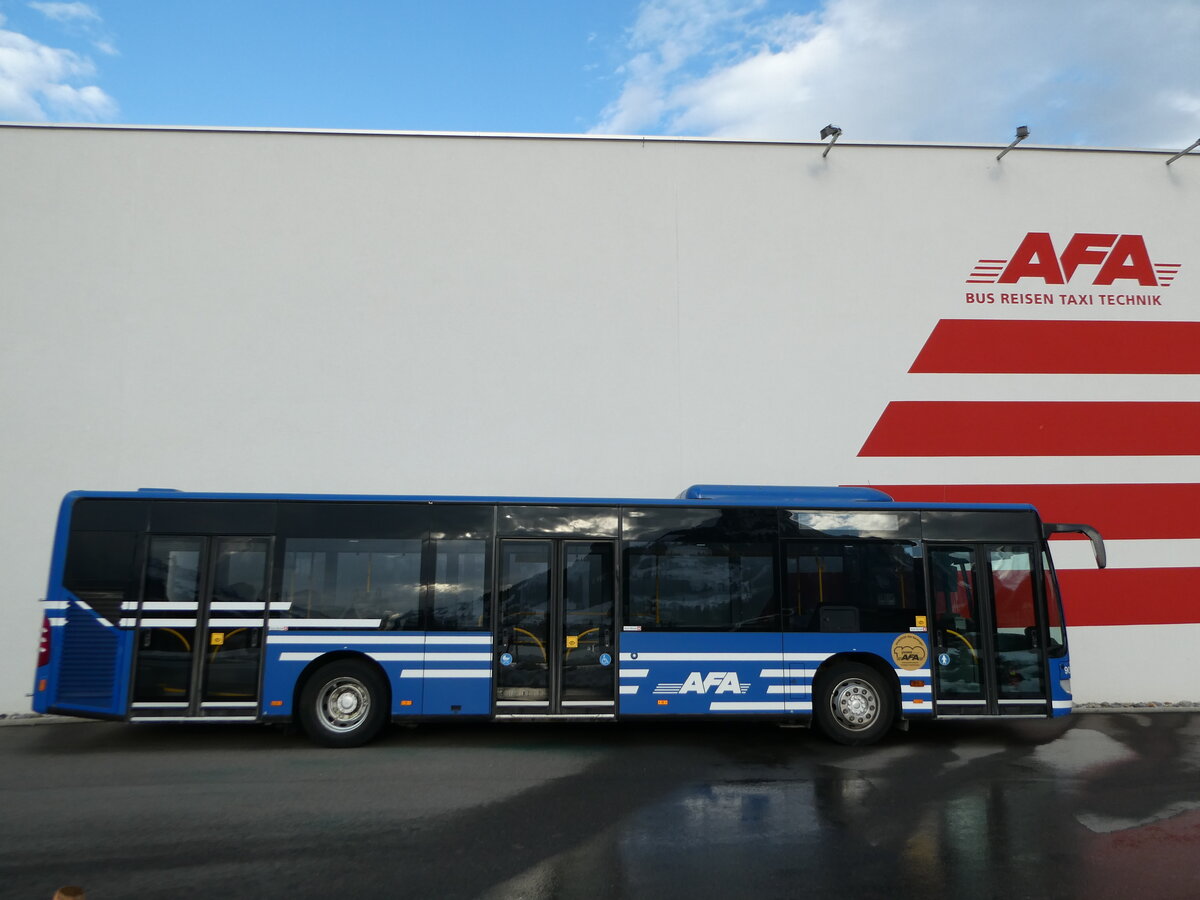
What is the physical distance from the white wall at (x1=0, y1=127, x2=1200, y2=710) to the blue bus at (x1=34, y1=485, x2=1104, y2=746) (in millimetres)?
3001

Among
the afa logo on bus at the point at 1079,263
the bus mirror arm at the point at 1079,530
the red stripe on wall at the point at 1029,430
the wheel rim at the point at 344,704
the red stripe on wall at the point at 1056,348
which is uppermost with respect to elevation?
the afa logo on bus at the point at 1079,263

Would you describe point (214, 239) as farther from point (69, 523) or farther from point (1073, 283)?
point (1073, 283)

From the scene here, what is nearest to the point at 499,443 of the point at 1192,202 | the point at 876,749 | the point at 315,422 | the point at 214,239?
the point at 315,422

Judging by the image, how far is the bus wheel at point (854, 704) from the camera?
8695mm

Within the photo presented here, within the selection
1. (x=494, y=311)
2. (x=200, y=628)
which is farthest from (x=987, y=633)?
(x=200, y=628)

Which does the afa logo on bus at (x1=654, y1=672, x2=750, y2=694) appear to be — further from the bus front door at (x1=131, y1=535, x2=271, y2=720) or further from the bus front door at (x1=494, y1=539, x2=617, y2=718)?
the bus front door at (x1=131, y1=535, x2=271, y2=720)

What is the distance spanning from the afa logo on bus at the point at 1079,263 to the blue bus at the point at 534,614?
18.2 feet

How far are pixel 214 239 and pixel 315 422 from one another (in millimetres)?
3249

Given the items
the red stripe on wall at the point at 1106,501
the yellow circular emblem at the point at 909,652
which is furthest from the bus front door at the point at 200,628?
the red stripe on wall at the point at 1106,501

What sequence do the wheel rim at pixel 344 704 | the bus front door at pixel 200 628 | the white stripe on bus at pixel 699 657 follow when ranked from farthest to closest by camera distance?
the white stripe on bus at pixel 699 657 → the wheel rim at pixel 344 704 → the bus front door at pixel 200 628

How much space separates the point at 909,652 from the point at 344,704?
20.3 feet

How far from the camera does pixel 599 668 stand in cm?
862

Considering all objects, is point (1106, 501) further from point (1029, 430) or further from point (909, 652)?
point (909, 652)

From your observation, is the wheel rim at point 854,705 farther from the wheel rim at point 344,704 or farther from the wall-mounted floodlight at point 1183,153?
the wall-mounted floodlight at point 1183,153
